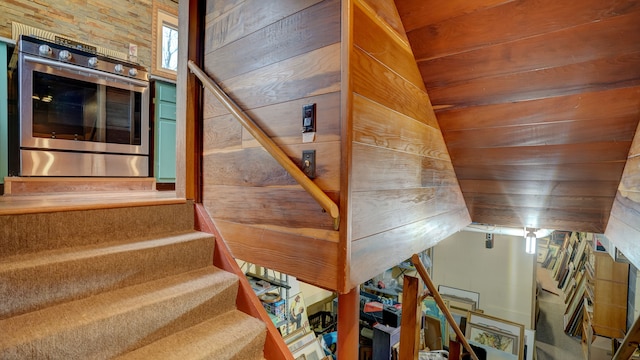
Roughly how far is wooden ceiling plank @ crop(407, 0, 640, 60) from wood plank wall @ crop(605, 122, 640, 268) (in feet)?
2.46

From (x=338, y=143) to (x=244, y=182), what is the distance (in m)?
0.66

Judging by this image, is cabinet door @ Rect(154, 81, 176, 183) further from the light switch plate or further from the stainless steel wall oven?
the light switch plate

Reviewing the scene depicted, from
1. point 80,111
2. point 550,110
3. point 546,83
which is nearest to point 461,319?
point 550,110

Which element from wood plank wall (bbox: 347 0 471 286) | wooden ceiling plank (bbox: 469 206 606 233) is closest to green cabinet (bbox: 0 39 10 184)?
wood plank wall (bbox: 347 0 471 286)

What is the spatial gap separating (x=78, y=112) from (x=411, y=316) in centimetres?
315

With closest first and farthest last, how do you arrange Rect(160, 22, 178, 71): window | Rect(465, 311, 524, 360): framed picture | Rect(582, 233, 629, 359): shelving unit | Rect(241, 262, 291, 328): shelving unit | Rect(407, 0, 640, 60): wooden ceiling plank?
Rect(407, 0, 640, 60): wooden ceiling plank, Rect(241, 262, 291, 328): shelving unit, Rect(160, 22, 178, 71): window, Rect(582, 233, 629, 359): shelving unit, Rect(465, 311, 524, 360): framed picture

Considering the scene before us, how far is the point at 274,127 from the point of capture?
A: 144 centimetres

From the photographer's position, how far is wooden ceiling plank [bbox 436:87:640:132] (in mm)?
1487

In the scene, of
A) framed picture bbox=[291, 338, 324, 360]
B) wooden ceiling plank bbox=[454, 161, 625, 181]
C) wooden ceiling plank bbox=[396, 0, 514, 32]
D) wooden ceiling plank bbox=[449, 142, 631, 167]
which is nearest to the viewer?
wooden ceiling plank bbox=[396, 0, 514, 32]

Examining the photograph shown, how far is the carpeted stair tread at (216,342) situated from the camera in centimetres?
121

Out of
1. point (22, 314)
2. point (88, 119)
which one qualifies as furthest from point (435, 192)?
point (88, 119)

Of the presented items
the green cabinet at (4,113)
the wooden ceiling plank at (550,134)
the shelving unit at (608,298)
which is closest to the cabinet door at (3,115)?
the green cabinet at (4,113)

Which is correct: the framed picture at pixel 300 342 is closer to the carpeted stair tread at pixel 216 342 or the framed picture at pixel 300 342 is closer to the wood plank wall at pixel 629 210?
the carpeted stair tread at pixel 216 342

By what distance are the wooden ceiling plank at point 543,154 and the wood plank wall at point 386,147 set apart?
0.35 meters
